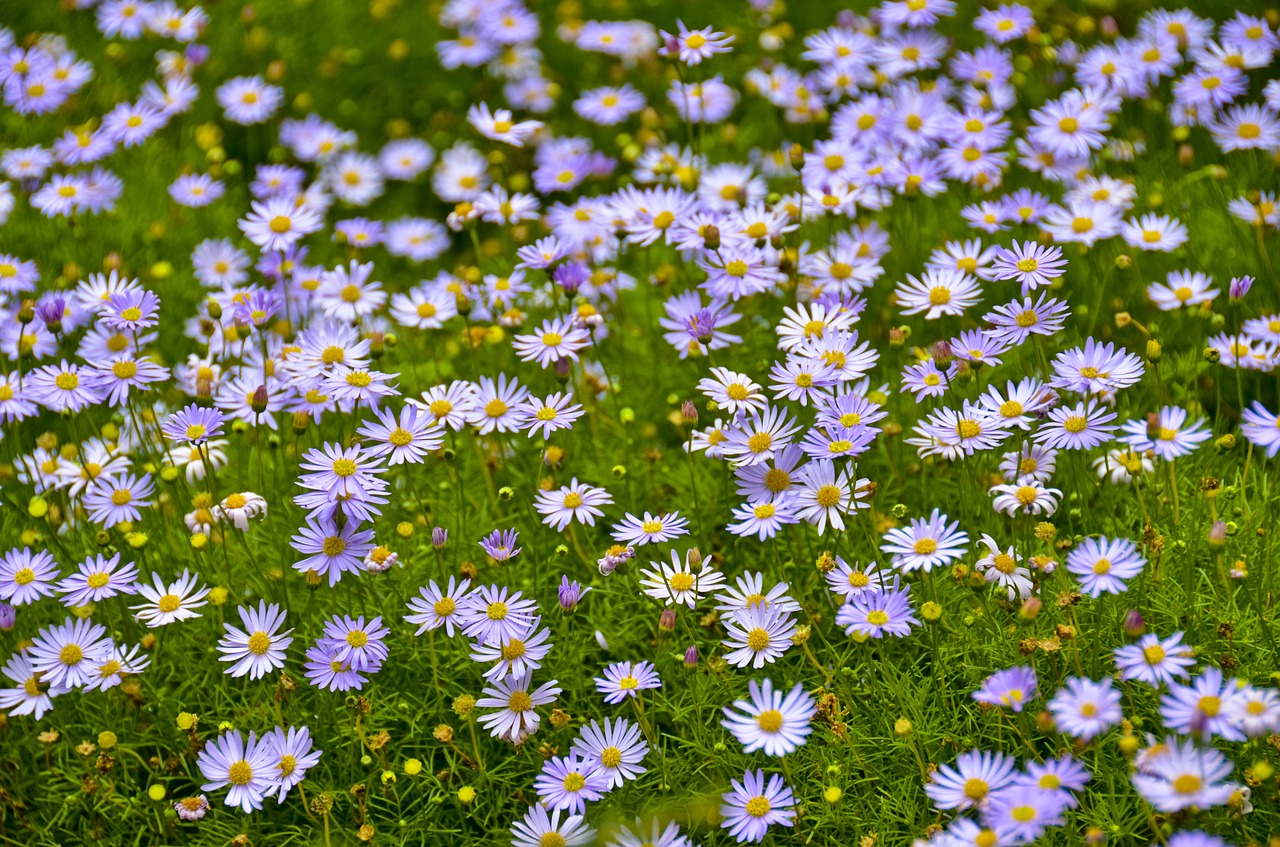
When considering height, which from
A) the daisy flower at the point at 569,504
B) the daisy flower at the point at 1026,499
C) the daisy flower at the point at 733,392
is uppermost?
the daisy flower at the point at 733,392

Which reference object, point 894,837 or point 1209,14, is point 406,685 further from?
point 1209,14

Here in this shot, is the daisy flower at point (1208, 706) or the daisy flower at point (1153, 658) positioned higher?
the daisy flower at point (1153, 658)

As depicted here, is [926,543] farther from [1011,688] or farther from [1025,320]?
[1025,320]

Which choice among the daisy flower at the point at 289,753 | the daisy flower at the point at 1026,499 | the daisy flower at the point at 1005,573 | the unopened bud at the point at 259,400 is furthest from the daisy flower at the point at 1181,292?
the daisy flower at the point at 289,753

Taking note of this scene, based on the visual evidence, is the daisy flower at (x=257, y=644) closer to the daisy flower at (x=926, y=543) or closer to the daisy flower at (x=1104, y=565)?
the daisy flower at (x=926, y=543)

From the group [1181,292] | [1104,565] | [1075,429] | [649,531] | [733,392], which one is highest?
[1181,292]

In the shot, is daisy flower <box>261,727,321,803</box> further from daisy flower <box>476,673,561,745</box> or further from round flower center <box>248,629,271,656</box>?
daisy flower <box>476,673,561,745</box>

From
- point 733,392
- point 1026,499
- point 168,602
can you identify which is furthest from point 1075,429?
point 168,602

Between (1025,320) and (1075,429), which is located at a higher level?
(1025,320)
